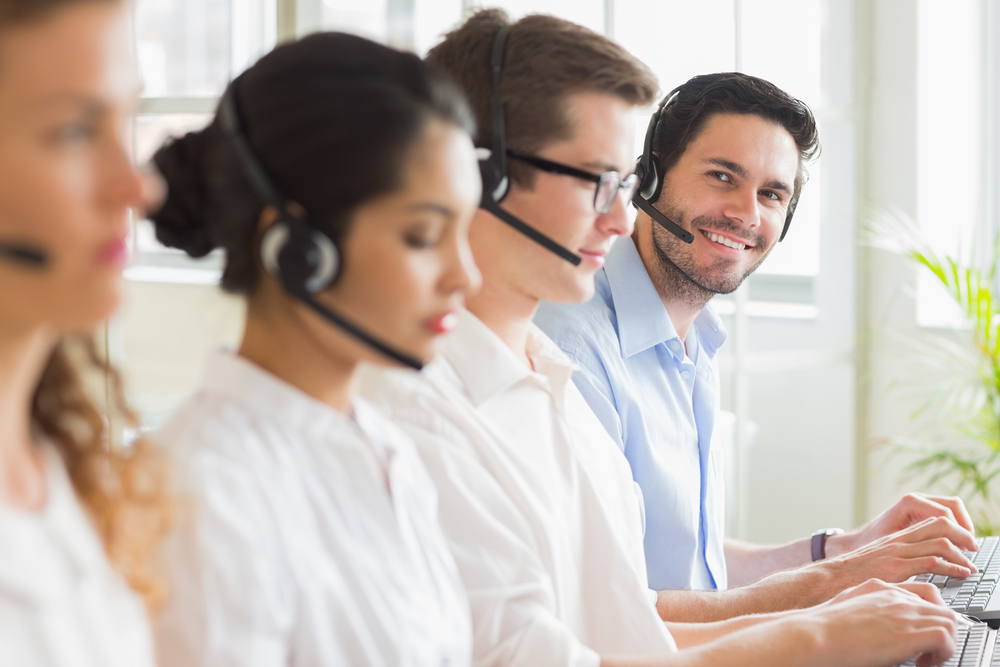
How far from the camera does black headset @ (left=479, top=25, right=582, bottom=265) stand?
43.6 inches

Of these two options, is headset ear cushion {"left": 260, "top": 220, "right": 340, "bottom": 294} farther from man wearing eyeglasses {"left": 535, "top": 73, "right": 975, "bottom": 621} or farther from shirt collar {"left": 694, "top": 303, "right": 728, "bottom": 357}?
shirt collar {"left": 694, "top": 303, "right": 728, "bottom": 357}

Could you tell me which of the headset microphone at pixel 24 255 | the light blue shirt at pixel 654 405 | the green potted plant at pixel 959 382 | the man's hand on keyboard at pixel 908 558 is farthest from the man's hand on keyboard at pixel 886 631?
the green potted plant at pixel 959 382

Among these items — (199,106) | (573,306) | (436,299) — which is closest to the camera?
(436,299)

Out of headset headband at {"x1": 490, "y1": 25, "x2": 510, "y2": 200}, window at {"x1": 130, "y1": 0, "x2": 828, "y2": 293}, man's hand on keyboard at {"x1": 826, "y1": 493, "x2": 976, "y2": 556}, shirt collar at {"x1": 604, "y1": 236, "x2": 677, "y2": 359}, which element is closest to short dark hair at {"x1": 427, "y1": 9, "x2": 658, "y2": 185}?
headset headband at {"x1": 490, "y1": 25, "x2": 510, "y2": 200}

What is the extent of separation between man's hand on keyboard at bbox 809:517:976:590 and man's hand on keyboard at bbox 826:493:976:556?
13cm

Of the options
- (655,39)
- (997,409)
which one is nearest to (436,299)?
(655,39)

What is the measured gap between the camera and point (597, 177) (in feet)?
3.80

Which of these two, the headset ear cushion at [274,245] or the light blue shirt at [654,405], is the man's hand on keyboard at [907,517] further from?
the headset ear cushion at [274,245]

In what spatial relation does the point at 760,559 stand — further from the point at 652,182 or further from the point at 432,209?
the point at 432,209

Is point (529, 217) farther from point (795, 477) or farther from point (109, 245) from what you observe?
point (795, 477)

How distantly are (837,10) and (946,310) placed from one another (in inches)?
44.5

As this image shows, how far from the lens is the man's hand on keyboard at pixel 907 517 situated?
167cm

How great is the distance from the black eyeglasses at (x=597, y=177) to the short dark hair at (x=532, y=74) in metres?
0.01

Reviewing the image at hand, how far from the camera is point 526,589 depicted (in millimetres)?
1018
